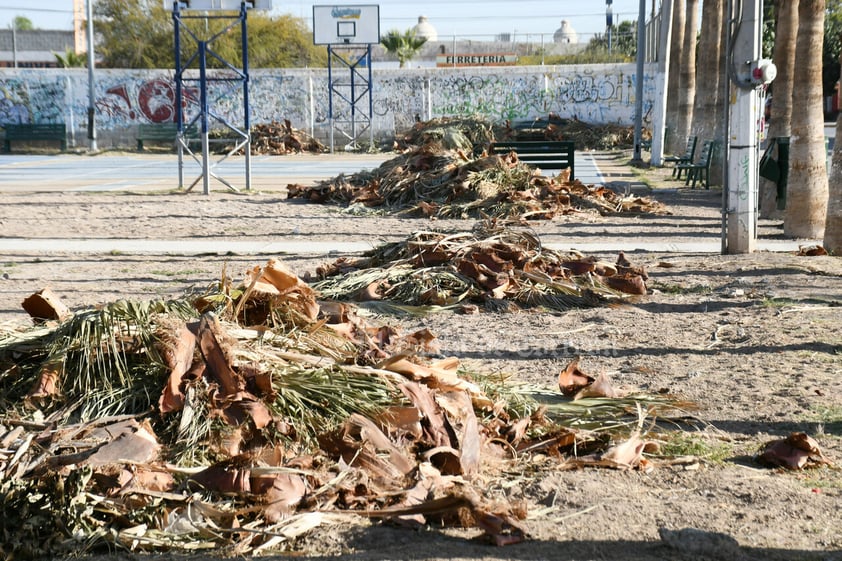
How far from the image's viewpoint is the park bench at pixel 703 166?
21297 mm

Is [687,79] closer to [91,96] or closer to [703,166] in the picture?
[703,166]

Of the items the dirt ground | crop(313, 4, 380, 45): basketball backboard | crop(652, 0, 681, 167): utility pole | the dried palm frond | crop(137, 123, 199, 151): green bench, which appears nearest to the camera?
the dirt ground

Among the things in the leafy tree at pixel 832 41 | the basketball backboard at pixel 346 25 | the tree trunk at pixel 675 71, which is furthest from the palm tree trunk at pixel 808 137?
the leafy tree at pixel 832 41

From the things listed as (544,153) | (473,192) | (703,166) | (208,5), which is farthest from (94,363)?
(703,166)

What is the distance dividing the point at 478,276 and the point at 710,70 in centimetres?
1740

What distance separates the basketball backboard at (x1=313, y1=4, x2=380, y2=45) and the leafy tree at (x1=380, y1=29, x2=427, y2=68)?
26.7 m

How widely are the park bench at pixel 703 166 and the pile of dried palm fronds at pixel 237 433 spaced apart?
53.5 feet

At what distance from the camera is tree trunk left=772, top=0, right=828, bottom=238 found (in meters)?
13.3

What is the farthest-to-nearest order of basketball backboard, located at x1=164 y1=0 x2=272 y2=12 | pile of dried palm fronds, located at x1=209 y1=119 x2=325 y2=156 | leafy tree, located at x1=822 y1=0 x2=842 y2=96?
leafy tree, located at x1=822 y1=0 x2=842 y2=96
pile of dried palm fronds, located at x1=209 y1=119 x2=325 y2=156
basketball backboard, located at x1=164 y1=0 x2=272 y2=12

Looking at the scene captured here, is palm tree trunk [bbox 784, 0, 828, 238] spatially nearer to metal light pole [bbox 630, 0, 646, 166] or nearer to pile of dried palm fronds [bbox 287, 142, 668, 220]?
pile of dried palm fronds [bbox 287, 142, 668, 220]

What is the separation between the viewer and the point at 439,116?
40500 mm

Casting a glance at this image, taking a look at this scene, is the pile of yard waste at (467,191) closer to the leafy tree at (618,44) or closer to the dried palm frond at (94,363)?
the dried palm frond at (94,363)

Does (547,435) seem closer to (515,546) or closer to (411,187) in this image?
(515,546)

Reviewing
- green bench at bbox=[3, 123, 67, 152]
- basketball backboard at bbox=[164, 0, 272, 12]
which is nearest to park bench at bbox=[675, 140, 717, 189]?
basketball backboard at bbox=[164, 0, 272, 12]
